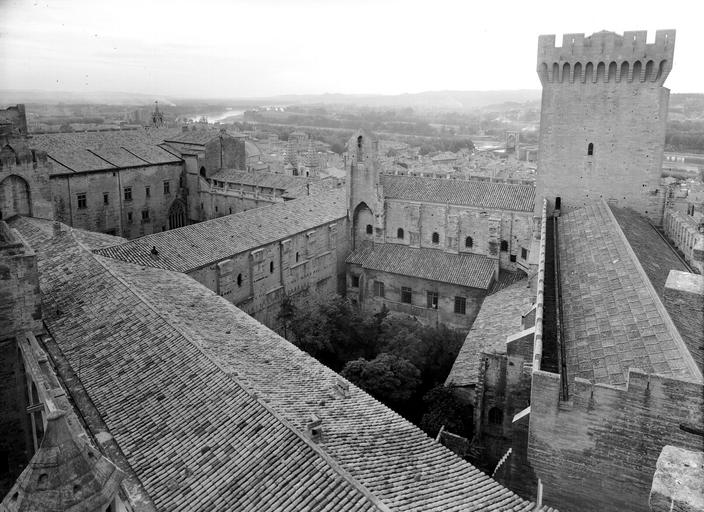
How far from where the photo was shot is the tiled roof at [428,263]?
109 feet

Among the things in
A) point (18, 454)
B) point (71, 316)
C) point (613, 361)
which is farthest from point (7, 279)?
point (613, 361)

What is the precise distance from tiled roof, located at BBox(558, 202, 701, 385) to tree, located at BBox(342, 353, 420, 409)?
7179 millimetres

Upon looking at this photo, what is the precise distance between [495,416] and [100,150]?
113 ft

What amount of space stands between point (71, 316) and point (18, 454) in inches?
157

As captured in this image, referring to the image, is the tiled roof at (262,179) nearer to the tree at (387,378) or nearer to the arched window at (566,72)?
the arched window at (566,72)

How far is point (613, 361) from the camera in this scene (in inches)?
517

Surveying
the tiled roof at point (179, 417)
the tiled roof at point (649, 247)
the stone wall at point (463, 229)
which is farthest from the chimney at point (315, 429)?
the stone wall at point (463, 229)

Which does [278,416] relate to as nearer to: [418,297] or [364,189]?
[418,297]

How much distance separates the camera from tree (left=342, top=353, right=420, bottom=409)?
23.4 meters

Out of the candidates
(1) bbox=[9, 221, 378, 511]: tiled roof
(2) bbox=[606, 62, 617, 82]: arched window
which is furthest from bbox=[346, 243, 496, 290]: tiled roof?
(1) bbox=[9, 221, 378, 511]: tiled roof

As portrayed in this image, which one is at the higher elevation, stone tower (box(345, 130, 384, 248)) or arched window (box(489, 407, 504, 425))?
stone tower (box(345, 130, 384, 248))

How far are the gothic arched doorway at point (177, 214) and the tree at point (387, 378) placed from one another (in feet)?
88.9

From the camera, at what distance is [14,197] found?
86.5 feet

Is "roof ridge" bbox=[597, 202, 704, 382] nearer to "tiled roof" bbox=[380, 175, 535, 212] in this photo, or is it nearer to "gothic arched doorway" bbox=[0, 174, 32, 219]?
"tiled roof" bbox=[380, 175, 535, 212]
